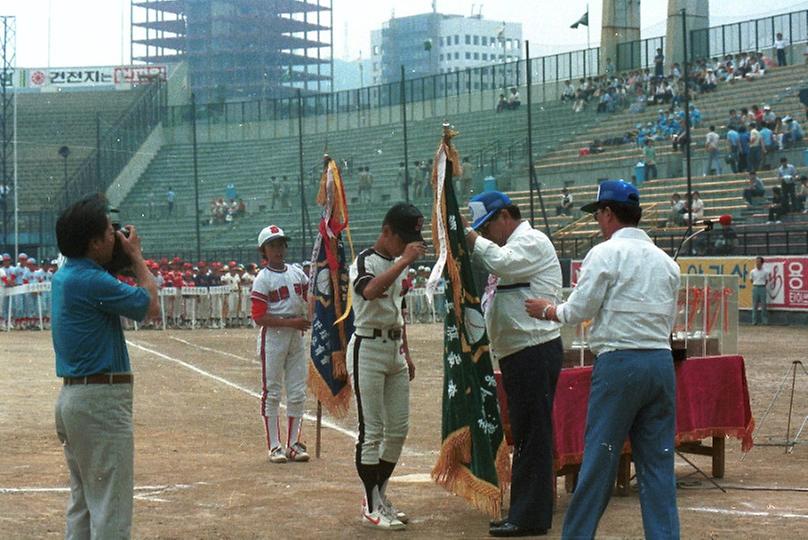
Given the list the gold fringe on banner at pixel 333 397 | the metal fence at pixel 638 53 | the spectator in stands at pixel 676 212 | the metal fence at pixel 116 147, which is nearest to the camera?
the gold fringe on banner at pixel 333 397

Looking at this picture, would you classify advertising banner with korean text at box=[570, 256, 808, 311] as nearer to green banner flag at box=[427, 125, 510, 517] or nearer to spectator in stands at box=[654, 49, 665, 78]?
spectator in stands at box=[654, 49, 665, 78]

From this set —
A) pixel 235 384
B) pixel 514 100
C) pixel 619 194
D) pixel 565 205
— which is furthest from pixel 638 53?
pixel 619 194

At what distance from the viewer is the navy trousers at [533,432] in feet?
25.9

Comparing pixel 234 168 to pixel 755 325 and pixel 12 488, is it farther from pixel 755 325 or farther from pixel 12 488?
pixel 12 488

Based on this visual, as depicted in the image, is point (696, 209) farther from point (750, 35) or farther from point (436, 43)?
point (436, 43)

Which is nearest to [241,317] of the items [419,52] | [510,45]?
[419,52]

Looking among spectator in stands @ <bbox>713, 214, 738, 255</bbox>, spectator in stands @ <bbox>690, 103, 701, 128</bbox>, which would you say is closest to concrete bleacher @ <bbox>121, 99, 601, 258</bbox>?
spectator in stands @ <bbox>690, 103, 701, 128</bbox>

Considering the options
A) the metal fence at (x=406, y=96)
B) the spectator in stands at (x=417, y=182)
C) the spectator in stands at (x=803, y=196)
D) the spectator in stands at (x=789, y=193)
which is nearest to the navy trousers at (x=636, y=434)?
the spectator in stands at (x=803, y=196)

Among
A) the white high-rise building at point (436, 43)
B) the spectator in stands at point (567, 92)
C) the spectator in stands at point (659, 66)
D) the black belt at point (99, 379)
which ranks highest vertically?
the white high-rise building at point (436, 43)

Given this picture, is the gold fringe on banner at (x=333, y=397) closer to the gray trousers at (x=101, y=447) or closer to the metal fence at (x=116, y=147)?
the gray trousers at (x=101, y=447)

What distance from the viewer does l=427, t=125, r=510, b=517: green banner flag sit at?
816cm

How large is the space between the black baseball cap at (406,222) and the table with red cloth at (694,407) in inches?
44.9

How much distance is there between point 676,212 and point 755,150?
412 centimetres

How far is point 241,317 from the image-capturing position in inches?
1371
